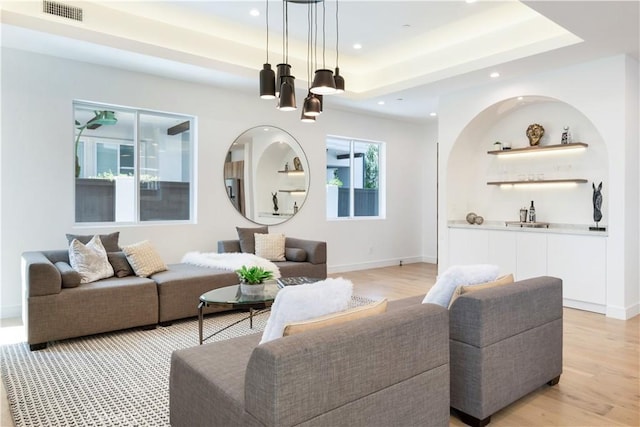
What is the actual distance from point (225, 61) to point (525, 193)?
4.38 metres

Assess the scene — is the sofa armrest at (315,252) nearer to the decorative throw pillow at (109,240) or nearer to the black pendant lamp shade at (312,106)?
the black pendant lamp shade at (312,106)

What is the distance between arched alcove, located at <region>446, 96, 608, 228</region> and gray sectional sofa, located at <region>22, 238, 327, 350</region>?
3.77m

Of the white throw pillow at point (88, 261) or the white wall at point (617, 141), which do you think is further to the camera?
the white wall at point (617, 141)

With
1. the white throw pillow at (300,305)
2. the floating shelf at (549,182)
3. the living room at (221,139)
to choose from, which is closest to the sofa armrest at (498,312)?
the white throw pillow at (300,305)

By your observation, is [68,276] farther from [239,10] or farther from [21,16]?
[239,10]

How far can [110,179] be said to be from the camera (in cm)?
508

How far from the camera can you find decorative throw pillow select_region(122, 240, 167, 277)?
4250mm

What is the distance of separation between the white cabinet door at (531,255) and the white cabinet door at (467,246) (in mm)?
445

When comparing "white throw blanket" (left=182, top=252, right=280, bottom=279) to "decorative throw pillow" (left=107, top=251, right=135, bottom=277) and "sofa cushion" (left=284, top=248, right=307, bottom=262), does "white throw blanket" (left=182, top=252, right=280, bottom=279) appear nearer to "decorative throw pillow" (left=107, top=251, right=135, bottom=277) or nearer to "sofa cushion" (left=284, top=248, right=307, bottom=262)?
"sofa cushion" (left=284, top=248, right=307, bottom=262)

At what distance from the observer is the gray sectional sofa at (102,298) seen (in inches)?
136

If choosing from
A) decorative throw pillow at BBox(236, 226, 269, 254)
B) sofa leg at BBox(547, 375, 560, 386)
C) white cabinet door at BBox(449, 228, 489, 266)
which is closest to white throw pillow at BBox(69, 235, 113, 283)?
decorative throw pillow at BBox(236, 226, 269, 254)

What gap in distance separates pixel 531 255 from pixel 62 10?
5.70 meters

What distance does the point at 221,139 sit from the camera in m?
5.81

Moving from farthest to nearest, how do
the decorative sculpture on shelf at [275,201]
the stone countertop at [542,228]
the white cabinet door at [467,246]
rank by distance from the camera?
1. the decorative sculpture on shelf at [275,201]
2. the white cabinet door at [467,246]
3. the stone countertop at [542,228]
